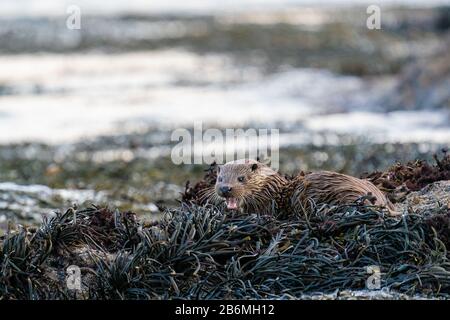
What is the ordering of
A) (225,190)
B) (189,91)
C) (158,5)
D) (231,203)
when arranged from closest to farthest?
(225,190), (231,203), (189,91), (158,5)

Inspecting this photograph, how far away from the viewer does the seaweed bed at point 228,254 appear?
6.50 metres

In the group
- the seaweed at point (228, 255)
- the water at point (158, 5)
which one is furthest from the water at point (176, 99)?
the water at point (158, 5)

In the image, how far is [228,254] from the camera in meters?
6.82

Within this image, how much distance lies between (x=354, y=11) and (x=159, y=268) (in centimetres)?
3380

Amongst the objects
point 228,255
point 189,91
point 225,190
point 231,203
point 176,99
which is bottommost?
point 228,255

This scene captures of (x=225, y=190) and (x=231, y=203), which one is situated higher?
(x=225, y=190)

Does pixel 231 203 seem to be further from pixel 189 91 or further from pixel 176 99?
pixel 189 91

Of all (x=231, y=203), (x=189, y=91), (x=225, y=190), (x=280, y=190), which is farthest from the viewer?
(x=189, y=91)

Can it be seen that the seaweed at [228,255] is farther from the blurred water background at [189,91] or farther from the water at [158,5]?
the water at [158,5]

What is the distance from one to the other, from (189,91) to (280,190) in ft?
50.6

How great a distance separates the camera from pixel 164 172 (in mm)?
14375

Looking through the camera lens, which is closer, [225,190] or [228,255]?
[228,255]

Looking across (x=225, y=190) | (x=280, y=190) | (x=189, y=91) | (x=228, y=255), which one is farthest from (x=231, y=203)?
(x=189, y=91)
